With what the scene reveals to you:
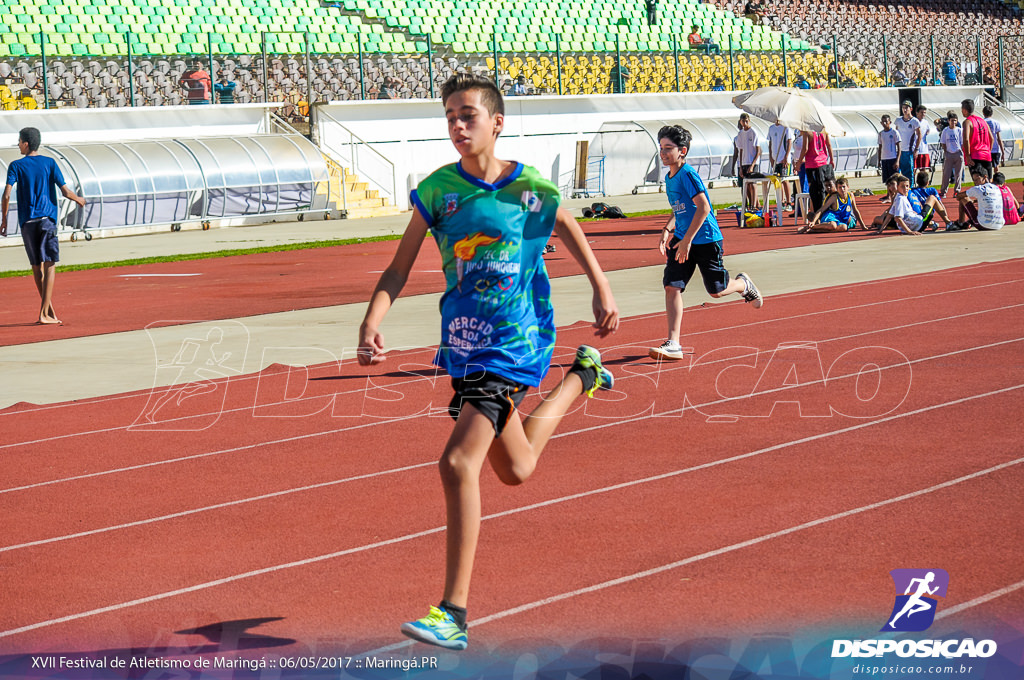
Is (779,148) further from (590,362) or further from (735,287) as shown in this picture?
(590,362)

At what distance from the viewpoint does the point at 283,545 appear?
19.3 feet

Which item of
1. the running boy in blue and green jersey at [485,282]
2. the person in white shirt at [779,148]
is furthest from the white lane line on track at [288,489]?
the person in white shirt at [779,148]

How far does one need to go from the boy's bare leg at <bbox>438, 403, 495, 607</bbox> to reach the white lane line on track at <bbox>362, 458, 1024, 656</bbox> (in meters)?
0.28

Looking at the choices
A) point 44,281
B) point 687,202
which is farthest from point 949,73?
point 687,202

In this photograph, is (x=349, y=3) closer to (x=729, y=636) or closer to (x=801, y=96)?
(x=801, y=96)

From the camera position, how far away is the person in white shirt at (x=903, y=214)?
22.0 m

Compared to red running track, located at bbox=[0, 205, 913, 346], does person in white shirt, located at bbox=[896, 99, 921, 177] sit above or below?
above

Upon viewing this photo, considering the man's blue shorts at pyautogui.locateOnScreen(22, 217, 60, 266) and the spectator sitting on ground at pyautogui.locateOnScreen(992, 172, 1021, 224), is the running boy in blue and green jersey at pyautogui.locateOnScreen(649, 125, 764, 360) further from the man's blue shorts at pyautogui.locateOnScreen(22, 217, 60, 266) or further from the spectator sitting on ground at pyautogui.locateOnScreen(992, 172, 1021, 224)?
the spectator sitting on ground at pyautogui.locateOnScreen(992, 172, 1021, 224)

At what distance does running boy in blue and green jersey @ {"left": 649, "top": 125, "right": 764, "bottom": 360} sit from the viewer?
10.5 meters

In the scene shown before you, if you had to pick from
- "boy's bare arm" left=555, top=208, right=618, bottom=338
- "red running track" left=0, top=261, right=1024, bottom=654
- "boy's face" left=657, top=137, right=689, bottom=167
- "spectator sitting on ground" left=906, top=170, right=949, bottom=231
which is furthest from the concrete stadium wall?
"boy's bare arm" left=555, top=208, right=618, bottom=338

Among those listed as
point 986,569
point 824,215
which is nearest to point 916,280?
point 824,215

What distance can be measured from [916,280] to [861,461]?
9.03 metres

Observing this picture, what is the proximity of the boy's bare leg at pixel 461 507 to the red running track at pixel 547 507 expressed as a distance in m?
0.25

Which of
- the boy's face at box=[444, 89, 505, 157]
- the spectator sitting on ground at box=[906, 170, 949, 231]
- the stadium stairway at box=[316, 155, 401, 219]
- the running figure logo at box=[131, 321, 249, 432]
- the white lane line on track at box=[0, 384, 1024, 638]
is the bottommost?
the stadium stairway at box=[316, 155, 401, 219]
